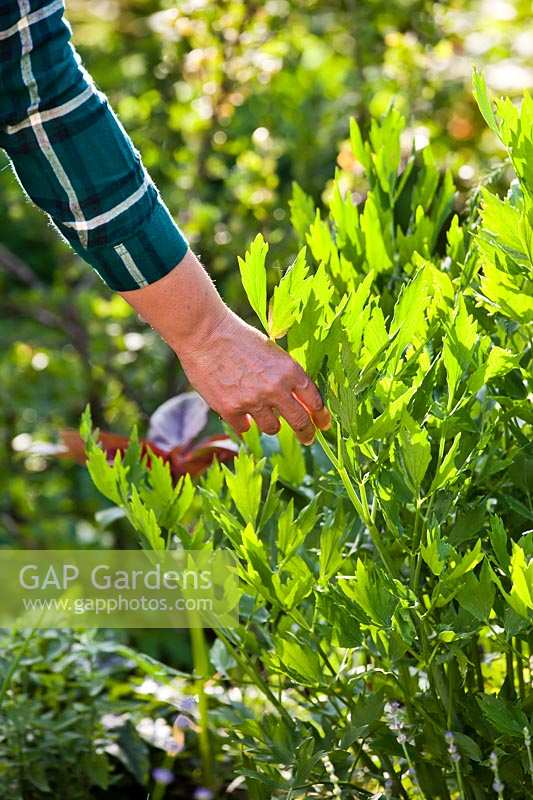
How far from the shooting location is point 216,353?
4.35ft

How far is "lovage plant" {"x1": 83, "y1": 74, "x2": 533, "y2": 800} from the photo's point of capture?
3.84 ft

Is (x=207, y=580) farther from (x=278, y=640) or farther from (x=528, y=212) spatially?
(x=528, y=212)

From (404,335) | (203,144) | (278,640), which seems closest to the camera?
(404,335)

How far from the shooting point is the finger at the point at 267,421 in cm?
134

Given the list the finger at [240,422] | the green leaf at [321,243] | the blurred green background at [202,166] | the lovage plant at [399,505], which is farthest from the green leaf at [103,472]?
the blurred green background at [202,166]

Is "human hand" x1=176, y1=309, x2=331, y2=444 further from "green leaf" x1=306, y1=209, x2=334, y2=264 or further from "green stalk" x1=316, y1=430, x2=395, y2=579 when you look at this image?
"green leaf" x1=306, y1=209, x2=334, y2=264

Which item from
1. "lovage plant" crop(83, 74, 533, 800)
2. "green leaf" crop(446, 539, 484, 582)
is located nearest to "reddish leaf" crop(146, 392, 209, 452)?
"lovage plant" crop(83, 74, 533, 800)

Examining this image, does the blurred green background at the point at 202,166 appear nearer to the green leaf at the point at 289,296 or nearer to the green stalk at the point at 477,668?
the green stalk at the point at 477,668

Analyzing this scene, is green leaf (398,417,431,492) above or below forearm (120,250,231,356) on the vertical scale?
below

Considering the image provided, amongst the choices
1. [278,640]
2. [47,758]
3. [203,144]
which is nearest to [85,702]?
[47,758]

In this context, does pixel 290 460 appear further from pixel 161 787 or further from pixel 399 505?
pixel 161 787

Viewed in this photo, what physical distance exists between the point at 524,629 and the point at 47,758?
0.89 m

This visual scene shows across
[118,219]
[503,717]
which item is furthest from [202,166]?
[503,717]

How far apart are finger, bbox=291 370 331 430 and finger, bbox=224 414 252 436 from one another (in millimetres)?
100
